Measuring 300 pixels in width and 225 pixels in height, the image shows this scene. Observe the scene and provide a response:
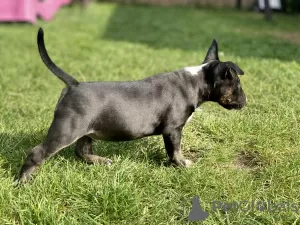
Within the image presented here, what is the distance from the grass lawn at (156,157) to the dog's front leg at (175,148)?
0.12 meters

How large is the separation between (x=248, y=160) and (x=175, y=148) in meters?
0.77

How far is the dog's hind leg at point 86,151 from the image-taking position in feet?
12.2

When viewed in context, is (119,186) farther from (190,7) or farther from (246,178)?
(190,7)

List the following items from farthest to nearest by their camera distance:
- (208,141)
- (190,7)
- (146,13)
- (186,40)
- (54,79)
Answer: (190,7), (146,13), (186,40), (54,79), (208,141)

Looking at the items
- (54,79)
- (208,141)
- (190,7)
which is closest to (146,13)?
(190,7)

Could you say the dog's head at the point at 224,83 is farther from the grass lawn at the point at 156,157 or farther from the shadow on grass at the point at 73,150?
the shadow on grass at the point at 73,150

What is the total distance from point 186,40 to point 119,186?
23.9ft

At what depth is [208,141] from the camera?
4109 millimetres

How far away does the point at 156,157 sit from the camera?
390 centimetres

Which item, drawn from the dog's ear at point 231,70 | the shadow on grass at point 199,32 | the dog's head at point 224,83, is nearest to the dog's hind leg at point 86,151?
the dog's head at point 224,83

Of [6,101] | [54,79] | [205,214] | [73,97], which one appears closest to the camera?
[205,214]

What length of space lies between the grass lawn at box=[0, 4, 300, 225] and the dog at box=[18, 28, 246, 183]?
0.23 meters

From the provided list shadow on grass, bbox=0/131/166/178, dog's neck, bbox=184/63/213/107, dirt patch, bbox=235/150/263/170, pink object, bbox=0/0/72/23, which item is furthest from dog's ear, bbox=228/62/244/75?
pink object, bbox=0/0/72/23

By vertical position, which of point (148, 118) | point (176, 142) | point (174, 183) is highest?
point (148, 118)
